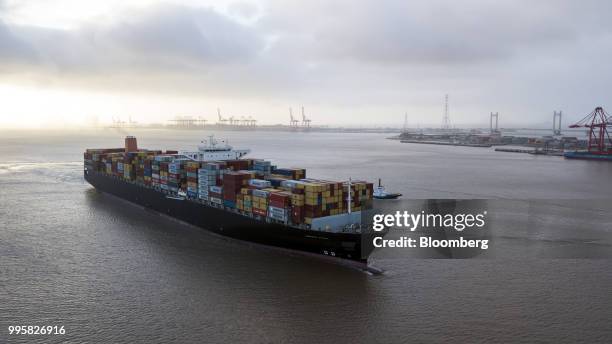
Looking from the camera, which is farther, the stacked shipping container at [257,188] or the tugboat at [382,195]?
the tugboat at [382,195]

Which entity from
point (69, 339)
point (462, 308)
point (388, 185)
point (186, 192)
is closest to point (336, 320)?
point (462, 308)

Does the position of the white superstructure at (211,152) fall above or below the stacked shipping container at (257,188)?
above

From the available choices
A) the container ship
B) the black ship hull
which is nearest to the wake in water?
the container ship

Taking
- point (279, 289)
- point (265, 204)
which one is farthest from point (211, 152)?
point (279, 289)

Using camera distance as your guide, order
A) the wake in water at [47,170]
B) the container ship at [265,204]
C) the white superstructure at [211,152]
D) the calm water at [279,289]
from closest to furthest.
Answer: the calm water at [279,289] < the container ship at [265,204] < the white superstructure at [211,152] < the wake in water at [47,170]

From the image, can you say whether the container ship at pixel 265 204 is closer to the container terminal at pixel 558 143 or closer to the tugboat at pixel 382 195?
the tugboat at pixel 382 195

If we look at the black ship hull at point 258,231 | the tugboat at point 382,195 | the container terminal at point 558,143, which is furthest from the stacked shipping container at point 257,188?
the container terminal at point 558,143

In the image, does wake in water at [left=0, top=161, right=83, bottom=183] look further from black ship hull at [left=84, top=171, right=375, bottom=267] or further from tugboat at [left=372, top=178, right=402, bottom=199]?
tugboat at [left=372, top=178, right=402, bottom=199]
